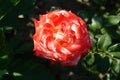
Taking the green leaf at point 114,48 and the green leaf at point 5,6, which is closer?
the green leaf at point 5,6

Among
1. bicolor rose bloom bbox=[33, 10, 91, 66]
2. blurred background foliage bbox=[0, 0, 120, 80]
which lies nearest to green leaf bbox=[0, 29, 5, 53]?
blurred background foliage bbox=[0, 0, 120, 80]

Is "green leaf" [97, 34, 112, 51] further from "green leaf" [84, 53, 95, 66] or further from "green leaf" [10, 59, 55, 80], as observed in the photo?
"green leaf" [10, 59, 55, 80]

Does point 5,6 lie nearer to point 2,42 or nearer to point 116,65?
point 2,42

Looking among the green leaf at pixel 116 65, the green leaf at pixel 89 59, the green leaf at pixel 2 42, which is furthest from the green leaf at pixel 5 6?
the green leaf at pixel 116 65

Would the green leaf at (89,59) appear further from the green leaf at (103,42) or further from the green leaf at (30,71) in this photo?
the green leaf at (30,71)

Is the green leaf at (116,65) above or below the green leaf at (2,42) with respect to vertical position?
below

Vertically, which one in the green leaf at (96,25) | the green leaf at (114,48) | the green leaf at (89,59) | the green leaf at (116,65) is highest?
the green leaf at (96,25)
